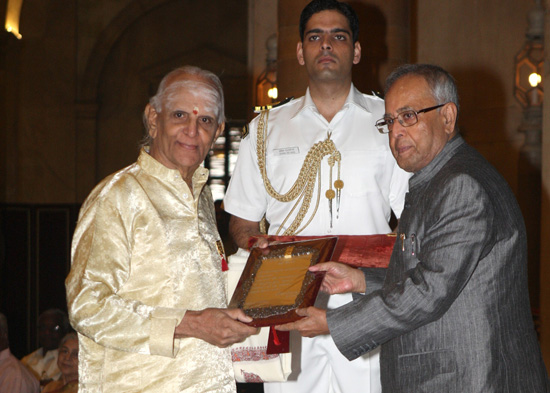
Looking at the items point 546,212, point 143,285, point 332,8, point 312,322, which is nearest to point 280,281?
point 312,322

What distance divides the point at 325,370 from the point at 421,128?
1281mm

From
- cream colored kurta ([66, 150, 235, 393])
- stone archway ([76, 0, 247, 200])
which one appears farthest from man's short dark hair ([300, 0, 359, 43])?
stone archway ([76, 0, 247, 200])

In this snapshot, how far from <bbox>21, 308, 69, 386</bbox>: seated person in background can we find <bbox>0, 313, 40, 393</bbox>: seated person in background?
0.77 metres

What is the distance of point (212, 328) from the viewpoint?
8.45 feet

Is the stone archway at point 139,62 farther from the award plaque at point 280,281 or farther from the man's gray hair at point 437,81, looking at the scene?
the man's gray hair at point 437,81

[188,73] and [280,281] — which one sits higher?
[188,73]

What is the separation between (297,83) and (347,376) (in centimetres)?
395

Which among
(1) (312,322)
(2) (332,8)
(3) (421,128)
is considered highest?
(2) (332,8)

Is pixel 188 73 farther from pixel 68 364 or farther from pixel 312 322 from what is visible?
pixel 68 364

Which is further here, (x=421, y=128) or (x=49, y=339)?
(x=49, y=339)

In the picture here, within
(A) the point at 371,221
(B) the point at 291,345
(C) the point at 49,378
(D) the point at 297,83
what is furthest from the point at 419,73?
(C) the point at 49,378

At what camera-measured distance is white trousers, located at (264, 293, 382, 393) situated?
3.38 metres

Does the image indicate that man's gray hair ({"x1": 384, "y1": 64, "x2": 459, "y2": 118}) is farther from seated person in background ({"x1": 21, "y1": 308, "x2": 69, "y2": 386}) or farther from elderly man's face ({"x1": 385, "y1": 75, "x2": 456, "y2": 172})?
seated person in background ({"x1": 21, "y1": 308, "x2": 69, "y2": 386})

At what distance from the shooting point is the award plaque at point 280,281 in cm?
268
